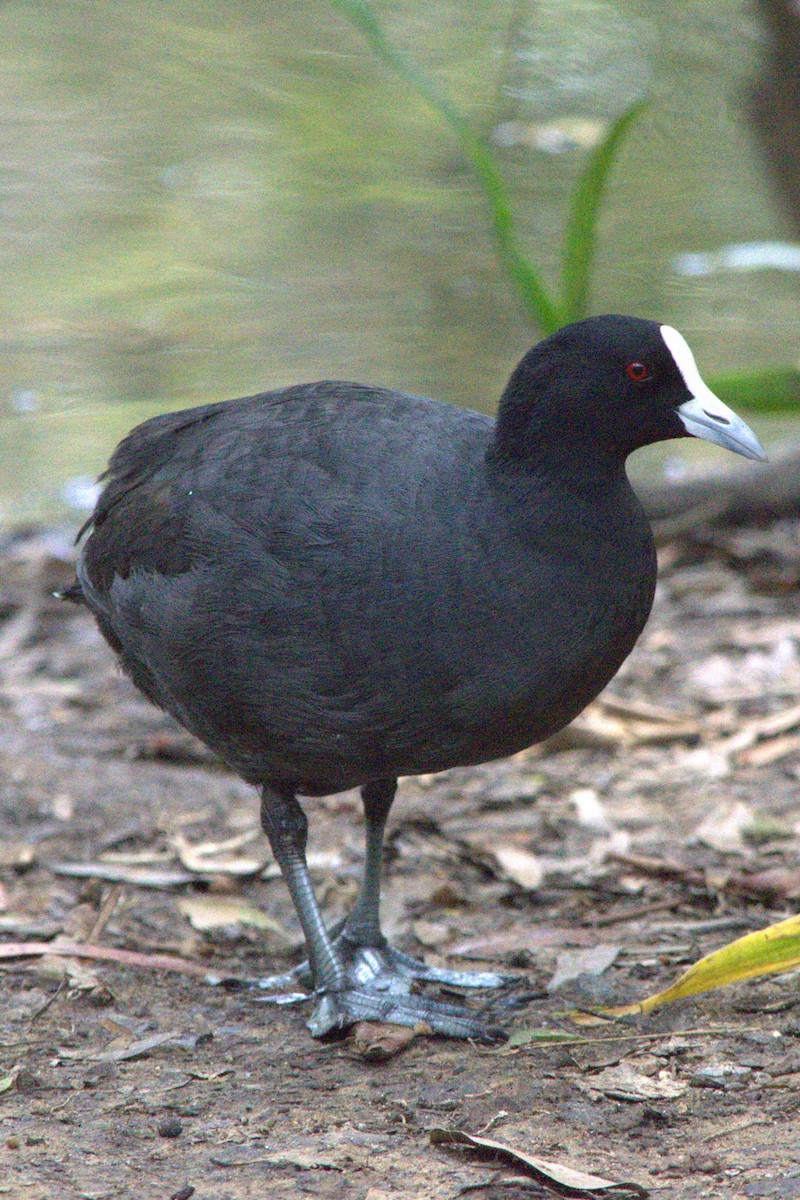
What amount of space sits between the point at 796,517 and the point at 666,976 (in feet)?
13.5

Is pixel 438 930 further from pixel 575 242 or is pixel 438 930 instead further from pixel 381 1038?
pixel 575 242

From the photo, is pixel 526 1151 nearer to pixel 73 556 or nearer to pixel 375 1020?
pixel 375 1020

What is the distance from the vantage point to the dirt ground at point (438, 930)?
2922mm

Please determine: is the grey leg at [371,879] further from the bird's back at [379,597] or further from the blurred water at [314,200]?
the blurred water at [314,200]

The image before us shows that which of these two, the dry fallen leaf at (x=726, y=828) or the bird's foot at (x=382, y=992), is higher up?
the bird's foot at (x=382, y=992)

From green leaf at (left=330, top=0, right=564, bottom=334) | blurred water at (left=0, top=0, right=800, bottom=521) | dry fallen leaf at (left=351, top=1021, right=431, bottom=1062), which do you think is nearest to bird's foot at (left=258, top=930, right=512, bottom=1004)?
dry fallen leaf at (left=351, top=1021, right=431, bottom=1062)

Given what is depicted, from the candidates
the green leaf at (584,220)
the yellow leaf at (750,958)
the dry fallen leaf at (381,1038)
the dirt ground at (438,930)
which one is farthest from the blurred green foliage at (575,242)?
the dry fallen leaf at (381,1038)

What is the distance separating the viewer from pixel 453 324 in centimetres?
995

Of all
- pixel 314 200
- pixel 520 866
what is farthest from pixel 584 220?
pixel 314 200

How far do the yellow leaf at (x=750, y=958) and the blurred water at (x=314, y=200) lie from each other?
599cm

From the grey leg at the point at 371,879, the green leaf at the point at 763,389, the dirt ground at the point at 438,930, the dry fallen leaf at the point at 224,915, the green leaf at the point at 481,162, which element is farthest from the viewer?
the green leaf at the point at 763,389

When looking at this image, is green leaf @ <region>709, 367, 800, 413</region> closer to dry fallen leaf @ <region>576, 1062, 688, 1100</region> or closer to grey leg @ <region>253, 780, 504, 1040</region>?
grey leg @ <region>253, 780, 504, 1040</region>

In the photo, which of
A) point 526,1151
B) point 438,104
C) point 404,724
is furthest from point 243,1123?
point 438,104

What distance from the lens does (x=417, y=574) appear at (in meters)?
3.35
